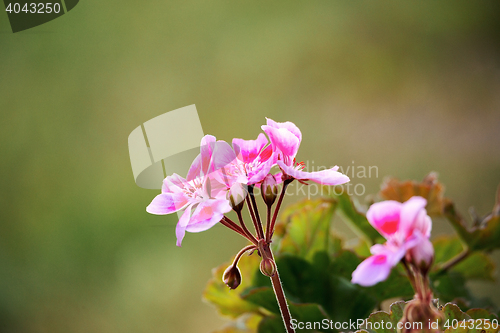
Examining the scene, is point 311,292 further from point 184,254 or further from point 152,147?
point 184,254

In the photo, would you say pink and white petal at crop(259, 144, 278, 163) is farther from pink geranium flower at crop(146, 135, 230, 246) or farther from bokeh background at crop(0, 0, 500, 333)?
bokeh background at crop(0, 0, 500, 333)

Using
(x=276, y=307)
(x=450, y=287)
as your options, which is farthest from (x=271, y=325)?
(x=450, y=287)

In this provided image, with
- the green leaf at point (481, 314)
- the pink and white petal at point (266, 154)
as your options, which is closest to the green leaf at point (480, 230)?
the green leaf at point (481, 314)

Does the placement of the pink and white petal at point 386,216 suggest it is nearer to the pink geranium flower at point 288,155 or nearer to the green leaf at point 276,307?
the pink geranium flower at point 288,155

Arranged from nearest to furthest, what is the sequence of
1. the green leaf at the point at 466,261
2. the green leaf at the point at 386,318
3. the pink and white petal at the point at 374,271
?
the pink and white petal at the point at 374,271 → the green leaf at the point at 386,318 → the green leaf at the point at 466,261

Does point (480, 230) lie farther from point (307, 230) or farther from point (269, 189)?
point (269, 189)

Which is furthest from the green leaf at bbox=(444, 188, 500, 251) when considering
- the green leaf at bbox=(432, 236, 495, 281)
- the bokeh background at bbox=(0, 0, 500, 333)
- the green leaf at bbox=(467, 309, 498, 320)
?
the bokeh background at bbox=(0, 0, 500, 333)
